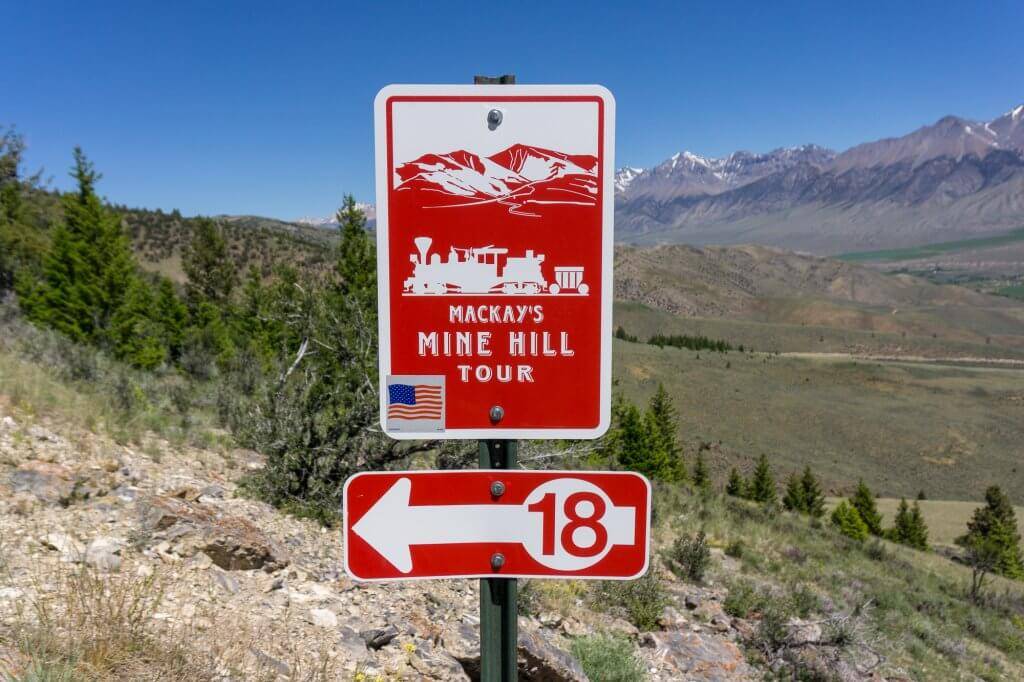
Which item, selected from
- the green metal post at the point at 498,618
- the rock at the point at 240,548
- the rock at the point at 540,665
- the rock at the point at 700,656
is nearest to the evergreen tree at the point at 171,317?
the rock at the point at 240,548

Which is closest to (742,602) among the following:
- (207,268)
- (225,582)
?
(225,582)

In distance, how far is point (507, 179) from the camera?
1620 mm

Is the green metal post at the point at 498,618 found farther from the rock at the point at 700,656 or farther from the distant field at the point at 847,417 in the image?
the distant field at the point at 847,417

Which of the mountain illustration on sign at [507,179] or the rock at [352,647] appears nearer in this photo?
the mountain illustration on sign at [507,179]

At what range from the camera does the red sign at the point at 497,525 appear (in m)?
1.63

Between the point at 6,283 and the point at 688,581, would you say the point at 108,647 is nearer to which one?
the point at 688,581

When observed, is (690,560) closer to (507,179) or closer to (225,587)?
(225,587)

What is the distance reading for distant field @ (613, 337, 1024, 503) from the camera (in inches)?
2103

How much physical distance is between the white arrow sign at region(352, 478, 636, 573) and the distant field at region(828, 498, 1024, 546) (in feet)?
152

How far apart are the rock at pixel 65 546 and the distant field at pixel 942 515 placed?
46.6 meters

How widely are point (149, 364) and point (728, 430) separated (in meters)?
51.2

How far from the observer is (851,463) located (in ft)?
182

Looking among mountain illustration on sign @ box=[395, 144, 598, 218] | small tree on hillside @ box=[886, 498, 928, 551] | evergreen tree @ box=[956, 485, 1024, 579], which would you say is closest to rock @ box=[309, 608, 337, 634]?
mountain illustration on sign @ box=[395, 144, 598, 218]

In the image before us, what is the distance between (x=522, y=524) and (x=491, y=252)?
2.54ft
